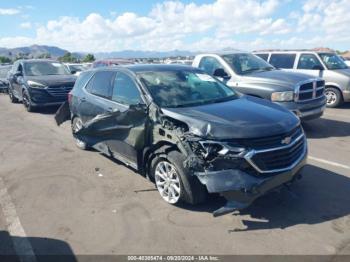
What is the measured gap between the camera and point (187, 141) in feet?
14.4

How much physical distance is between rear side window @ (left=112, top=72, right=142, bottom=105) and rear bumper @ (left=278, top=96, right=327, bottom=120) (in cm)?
380

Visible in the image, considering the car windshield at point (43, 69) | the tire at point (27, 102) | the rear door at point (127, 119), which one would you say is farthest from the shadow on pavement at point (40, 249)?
the car windshield at point (43, 69)

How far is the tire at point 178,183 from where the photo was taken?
4.46m

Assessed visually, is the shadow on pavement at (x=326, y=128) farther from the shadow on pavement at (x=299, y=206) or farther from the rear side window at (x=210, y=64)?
the shadow on pavement at (x=299, y=206)

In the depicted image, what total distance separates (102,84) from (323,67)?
8242 mm

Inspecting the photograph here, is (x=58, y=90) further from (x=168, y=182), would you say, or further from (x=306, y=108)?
(x=168, y=182)

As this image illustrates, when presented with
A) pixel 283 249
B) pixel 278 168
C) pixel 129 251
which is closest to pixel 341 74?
pixel 278 168

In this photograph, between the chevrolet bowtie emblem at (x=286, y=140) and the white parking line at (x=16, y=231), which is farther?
the chevrolet bowtie emblem at (x=286, y=140)

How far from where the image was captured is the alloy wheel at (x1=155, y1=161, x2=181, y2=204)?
467 cm

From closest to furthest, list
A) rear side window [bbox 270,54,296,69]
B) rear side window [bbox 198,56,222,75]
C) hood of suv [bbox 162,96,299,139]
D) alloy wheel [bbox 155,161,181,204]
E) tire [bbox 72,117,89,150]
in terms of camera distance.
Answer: hood of suv [bbox 162,96,299,139], alloy wheel [bbox 155,161,181,204], tire [bbox 72,117,89,150], rear side window [bbox 198,56,222,75], rear side window [bbox 270,54,296,69]

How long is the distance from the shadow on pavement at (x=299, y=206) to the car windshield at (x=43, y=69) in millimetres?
10645

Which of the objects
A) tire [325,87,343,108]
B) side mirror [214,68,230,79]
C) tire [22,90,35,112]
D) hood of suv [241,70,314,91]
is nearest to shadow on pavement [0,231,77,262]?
hood of suv [241,70,314,91]

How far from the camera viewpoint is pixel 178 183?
462cm

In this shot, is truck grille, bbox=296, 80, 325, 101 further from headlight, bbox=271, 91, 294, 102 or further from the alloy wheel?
the alloy wheel
